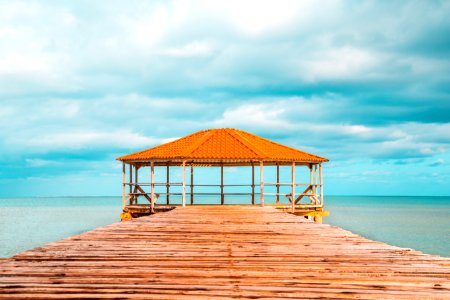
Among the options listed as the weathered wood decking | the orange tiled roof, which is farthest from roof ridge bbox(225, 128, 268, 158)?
the weathered wood decking

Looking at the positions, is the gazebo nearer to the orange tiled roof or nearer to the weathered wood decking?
the orange tiled roof

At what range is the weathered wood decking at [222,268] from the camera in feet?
18.4

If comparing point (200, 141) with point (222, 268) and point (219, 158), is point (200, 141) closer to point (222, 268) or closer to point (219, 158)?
point (219, 158)

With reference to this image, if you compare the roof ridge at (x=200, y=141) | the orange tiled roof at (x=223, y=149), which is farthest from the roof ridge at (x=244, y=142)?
the roof ridge at (x=200, y=141)

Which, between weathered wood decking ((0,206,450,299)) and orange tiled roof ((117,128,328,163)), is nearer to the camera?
weathered wood decking ((0,206,450,299))

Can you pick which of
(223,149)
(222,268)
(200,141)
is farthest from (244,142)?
(222,268)

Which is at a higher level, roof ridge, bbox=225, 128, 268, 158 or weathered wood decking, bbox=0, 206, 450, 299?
roof ridge, bbox=225, 128, 268, 158

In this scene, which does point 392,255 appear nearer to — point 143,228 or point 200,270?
point 200,270

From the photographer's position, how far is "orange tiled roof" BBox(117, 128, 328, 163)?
22.6m

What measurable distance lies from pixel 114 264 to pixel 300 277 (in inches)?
105

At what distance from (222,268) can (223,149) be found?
16.9 m

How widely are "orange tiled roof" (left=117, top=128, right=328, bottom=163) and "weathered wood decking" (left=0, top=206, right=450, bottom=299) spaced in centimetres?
1237

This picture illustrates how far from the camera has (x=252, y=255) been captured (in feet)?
25.9

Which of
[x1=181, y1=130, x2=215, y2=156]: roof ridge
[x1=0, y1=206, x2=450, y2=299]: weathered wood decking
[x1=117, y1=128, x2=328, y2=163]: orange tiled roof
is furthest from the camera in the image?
[x1=181, y1=130, x2=215, y2=156]: roof ridge
